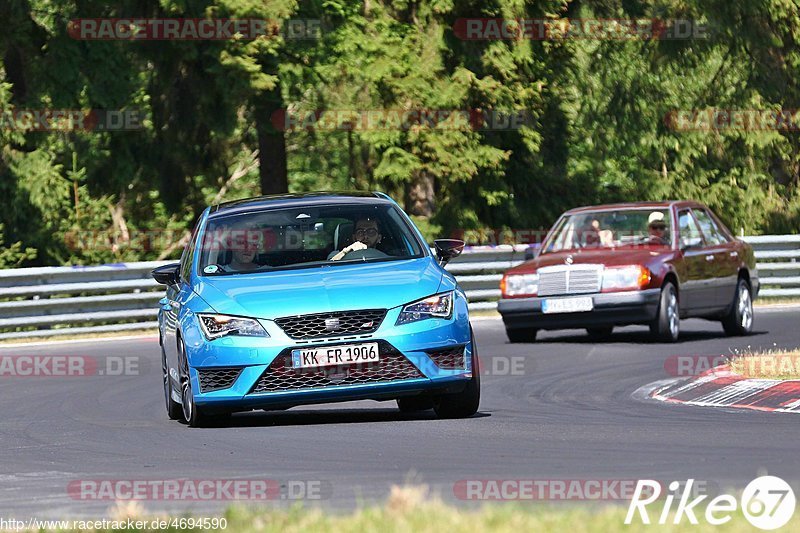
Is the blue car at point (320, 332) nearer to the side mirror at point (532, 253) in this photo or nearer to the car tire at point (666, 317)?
the car tire at point (666, 317)

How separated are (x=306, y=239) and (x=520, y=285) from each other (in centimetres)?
757

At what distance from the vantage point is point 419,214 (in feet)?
112

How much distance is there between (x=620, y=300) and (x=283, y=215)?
7260mm

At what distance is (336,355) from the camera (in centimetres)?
→ 1073

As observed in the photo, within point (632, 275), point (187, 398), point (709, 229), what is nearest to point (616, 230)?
point (709, 229)

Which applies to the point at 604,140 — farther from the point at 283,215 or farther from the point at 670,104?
the point at 283,215

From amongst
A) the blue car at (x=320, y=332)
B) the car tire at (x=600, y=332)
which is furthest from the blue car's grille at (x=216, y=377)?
the car tire at (x=600, y=332)

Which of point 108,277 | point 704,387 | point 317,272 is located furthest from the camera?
point 108,277

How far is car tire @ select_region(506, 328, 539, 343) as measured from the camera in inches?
778

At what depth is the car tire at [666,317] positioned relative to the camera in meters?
18.7

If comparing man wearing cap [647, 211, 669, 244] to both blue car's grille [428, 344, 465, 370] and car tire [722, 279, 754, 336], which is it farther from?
blue car's grille [428, 344, 465, 370]

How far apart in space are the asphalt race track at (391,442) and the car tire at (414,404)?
0.36ft

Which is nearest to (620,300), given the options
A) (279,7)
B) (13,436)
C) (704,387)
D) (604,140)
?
(704,387)

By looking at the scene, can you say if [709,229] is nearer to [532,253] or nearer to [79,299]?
[532,253]
